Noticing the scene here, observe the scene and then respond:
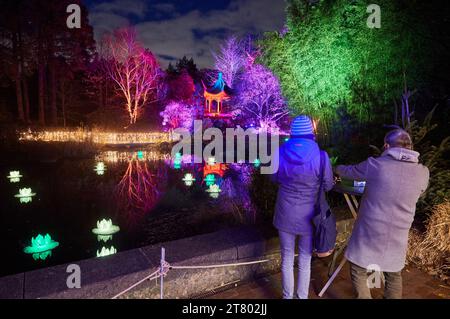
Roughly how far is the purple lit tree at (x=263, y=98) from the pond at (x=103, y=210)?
946cm

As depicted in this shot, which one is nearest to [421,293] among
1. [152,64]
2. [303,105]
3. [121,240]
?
[121,240]

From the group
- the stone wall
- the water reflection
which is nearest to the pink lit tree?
the water reflection

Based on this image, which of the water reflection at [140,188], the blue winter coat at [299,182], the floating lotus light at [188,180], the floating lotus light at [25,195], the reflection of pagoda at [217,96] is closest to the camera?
the blue winter coat at [299,182]

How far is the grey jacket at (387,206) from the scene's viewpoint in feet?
7.69

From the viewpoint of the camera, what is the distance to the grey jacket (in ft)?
7.69

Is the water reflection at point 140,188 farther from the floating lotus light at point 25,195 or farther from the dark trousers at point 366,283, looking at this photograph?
the dark trousers at point 366,283

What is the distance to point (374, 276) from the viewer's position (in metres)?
3.21

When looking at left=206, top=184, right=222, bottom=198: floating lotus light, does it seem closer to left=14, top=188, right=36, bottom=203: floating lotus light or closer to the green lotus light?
the green lotus light

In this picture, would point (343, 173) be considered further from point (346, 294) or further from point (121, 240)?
point (121, 240)

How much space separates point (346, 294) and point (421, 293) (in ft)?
2.65

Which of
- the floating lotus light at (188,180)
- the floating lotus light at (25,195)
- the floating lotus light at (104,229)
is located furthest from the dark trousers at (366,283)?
the floating lotus light at (25,195)

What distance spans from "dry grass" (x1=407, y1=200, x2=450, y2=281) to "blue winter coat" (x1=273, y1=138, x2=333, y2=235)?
206 cm
